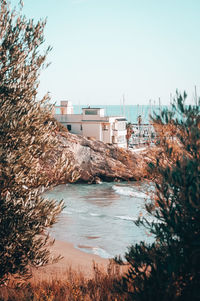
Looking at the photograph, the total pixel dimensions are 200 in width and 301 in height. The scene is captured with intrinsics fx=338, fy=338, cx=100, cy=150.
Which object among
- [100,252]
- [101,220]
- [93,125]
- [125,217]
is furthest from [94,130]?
[100,252]

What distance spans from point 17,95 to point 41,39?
2328 millimetres

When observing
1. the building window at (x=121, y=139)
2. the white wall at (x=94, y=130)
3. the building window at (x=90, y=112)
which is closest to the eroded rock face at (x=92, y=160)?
the white wall at (x=94, y=130)

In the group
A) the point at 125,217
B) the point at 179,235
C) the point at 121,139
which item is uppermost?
the point at 121,139

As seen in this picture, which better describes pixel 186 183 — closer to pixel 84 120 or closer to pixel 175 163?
pixel 175 163

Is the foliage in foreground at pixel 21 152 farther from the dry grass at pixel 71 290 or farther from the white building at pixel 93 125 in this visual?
the white building at pixel 93 125

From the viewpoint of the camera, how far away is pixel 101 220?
34344 mm

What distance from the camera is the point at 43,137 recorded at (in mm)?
10492

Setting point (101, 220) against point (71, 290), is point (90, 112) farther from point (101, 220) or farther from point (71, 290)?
point (71, 290)

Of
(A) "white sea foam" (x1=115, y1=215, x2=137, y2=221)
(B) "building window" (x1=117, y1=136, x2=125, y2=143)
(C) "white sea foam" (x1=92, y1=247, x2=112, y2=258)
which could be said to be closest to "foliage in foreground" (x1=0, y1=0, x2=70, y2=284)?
(C) "white sea foam" (x1=92, y1=247, x2=112, y2=258)

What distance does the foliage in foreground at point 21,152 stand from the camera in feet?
30.1

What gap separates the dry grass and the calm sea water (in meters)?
4.78

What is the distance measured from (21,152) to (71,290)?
3972 mm

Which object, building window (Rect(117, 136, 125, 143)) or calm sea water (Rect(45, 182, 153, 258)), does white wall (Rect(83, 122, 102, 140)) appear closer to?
building window (Rect(117, 136, 125, 143))

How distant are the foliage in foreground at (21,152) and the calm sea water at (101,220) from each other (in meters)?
4.96
